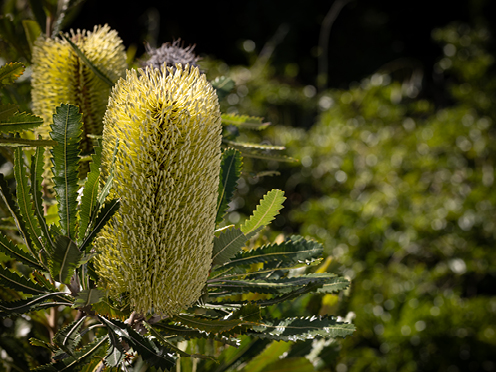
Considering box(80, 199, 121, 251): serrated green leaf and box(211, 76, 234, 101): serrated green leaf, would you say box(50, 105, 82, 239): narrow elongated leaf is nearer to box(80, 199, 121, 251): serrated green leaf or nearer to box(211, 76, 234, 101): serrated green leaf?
box(80, 199, 121, 251): serrated green leaf

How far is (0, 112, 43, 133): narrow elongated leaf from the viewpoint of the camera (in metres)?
0.41

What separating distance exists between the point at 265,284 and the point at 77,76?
34cm

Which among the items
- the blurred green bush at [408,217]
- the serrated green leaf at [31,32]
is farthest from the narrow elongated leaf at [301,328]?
the blurred green bush at [408,217]

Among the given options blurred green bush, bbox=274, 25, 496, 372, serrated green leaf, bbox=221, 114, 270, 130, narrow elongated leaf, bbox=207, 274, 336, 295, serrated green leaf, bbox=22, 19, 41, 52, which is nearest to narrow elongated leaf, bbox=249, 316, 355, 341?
narrow elongated leaf, bbox=207, 274, 336, 295

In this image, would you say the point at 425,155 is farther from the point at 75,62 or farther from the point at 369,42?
the point at 369,42

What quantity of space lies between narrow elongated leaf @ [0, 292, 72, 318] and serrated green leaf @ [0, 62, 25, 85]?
0.20 meters

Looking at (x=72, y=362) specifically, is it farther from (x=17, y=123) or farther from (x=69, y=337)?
(x=17, y=123)

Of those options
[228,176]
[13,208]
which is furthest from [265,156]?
[13,208]

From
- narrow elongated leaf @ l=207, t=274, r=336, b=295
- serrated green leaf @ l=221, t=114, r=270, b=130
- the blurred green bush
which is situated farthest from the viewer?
the blurred green bush

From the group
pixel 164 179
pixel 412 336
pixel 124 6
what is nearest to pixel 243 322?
pixel 164 179

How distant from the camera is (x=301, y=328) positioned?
44 cm

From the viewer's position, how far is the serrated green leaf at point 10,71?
0.40 m

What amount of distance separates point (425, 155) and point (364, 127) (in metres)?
0.40

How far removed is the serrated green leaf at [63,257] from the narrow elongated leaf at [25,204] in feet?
0.14
